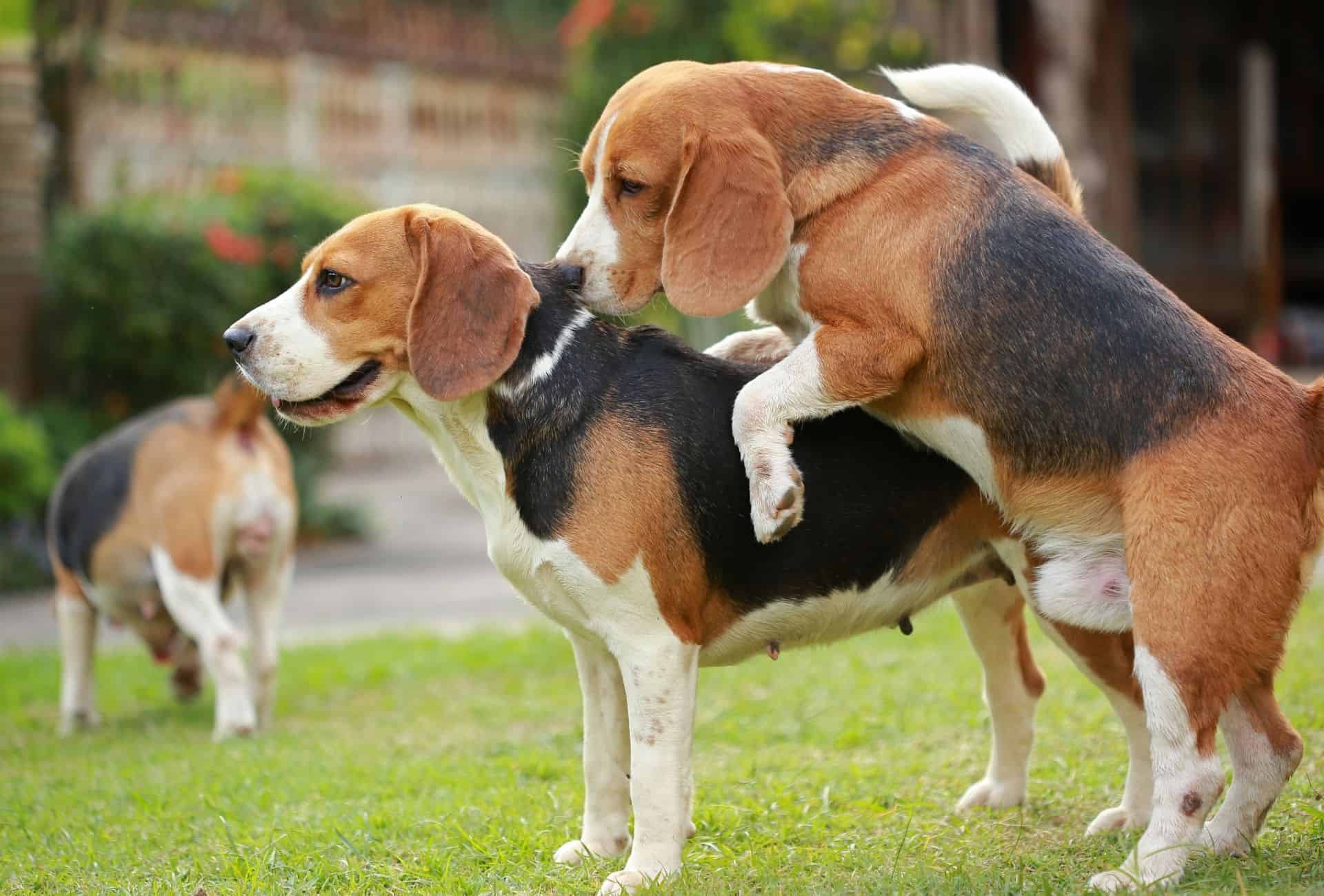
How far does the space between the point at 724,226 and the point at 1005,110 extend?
1076mm

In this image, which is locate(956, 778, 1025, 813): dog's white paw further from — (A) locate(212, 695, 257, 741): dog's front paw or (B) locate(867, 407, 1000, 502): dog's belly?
(A) locate(212, 695, 257, 741): dog's front paw

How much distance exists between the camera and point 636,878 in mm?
4062

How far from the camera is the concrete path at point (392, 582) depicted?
11.3 meters

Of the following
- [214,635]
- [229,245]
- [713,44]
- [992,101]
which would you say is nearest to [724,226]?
[992,101]

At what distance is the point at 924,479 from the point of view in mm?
4383

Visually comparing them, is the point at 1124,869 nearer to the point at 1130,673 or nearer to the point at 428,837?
the point at 1130,673

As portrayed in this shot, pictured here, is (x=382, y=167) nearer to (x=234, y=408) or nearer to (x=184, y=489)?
(x=234, y=408)

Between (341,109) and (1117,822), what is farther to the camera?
(341,109)

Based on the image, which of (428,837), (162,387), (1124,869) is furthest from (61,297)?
(1124,869)

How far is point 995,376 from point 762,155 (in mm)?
853

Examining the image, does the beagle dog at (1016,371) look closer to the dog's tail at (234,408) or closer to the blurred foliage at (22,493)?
the dog's tail at (234,408)

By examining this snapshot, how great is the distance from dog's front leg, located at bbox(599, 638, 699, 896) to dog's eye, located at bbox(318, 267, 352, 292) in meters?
1.28

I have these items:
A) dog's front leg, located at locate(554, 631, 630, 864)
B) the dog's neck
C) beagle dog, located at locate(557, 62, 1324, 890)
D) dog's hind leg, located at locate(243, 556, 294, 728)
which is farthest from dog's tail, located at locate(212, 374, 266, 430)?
beagle dog, located at locate(557, 62, 1324, 890)

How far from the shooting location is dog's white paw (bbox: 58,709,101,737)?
25.9ft
